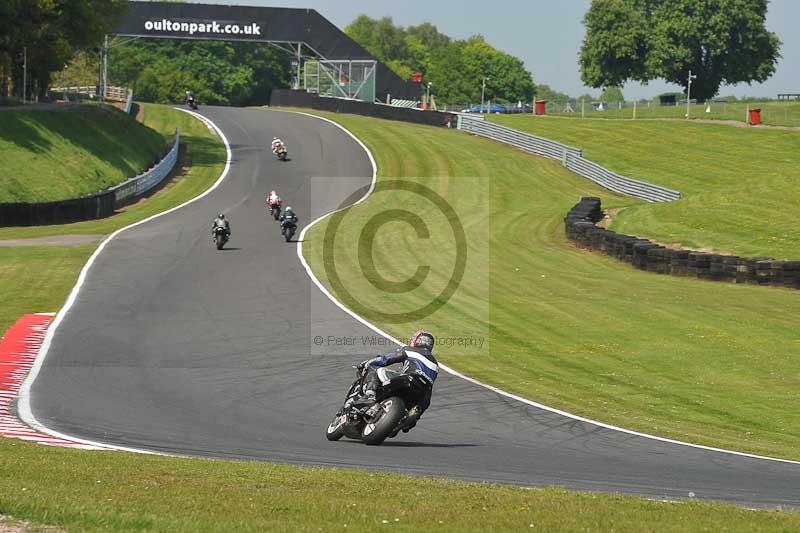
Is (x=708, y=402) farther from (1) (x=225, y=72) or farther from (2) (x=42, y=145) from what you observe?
(1) (x=225, y=72)

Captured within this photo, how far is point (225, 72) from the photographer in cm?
14575

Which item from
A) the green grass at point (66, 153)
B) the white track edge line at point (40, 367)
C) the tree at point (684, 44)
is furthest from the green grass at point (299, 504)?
the tree at point (684, 44)

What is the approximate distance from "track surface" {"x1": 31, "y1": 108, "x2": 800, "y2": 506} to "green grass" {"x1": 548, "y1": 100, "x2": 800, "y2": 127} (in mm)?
50800

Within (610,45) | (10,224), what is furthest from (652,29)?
(10,224)

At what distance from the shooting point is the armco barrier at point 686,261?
2955 centimetres

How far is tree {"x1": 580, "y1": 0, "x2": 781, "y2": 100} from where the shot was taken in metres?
121

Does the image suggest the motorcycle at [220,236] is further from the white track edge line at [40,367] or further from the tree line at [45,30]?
the tree line at [45,30]

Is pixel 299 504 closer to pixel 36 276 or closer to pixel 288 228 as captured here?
pixel 36 276

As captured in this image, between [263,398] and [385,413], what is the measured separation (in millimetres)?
3877

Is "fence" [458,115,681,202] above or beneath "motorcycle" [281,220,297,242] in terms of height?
above

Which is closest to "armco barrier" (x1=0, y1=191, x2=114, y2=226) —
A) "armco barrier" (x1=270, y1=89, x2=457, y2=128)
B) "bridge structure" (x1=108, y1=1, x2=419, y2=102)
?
"armco barrier" (x1=270, y1=89, x2=457, y2=128)

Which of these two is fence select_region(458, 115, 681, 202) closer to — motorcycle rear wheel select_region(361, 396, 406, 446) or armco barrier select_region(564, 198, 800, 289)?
armco barrier select_region(564, 198, 800, 289)

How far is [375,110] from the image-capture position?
253 ft

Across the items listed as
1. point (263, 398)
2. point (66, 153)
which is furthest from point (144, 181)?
point (263, 398)
